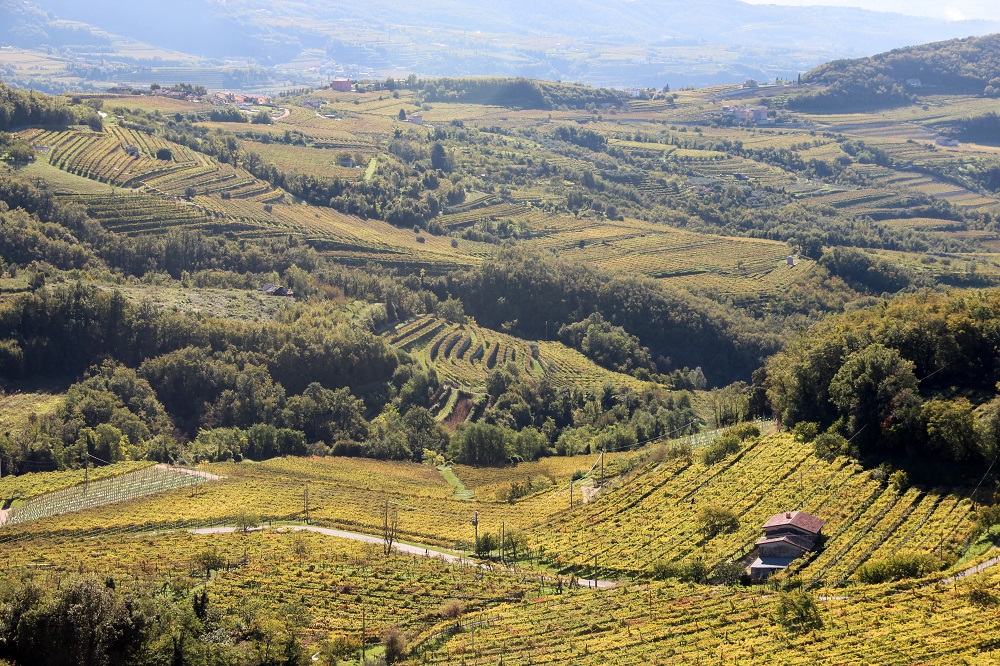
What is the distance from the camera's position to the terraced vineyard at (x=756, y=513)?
158 ft

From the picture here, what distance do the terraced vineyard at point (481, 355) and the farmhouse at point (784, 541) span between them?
56.7 metres

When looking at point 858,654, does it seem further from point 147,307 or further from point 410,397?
point 147,307

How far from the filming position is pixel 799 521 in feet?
164

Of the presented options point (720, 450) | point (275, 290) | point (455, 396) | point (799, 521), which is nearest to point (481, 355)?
point (455, 396)

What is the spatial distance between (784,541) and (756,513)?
648 cm

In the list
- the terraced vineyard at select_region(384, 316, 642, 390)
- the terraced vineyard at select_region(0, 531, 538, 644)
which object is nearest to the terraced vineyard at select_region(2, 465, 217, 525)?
the terraced vineyard at select_region(0, 531, 538, 644)

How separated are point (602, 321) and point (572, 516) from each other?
223ft

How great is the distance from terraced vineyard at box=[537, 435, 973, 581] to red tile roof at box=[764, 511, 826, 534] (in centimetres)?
64

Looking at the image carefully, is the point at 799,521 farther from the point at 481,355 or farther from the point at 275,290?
the point at 275,290

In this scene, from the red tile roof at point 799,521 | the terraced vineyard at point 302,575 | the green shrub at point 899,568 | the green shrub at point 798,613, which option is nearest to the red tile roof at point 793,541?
the red tile roof at point 799,521

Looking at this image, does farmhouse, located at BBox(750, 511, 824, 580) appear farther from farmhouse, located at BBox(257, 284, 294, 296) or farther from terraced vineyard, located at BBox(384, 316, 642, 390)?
farmhouse, located at BBox(257, 284, 294, 296)

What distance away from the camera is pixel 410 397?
101438mm

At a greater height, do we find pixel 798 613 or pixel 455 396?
pixel 798 613

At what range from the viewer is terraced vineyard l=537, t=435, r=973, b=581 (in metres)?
48.2
